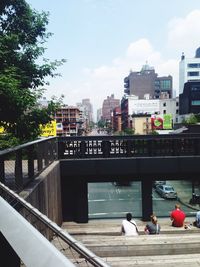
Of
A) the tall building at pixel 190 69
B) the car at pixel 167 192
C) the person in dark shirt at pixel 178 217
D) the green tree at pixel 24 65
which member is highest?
the tall building at pixel 190 69

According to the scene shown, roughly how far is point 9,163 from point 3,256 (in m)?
2.48

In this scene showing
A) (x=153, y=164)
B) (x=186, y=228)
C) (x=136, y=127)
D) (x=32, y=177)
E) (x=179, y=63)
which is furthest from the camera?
(x=179, y=63)

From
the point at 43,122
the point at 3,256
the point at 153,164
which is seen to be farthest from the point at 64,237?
the point at 153,164

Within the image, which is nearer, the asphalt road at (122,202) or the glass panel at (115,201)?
the asphalt road at (122,202)

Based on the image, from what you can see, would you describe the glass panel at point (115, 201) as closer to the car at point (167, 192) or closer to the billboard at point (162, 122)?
the car at point (167, 192)

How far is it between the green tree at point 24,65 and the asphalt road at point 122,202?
23.4m

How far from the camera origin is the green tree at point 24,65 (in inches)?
341

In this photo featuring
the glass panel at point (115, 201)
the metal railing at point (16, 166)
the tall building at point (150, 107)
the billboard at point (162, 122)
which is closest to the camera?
the metal railing at point (16, 166)

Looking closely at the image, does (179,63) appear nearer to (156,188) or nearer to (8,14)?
(156,188)

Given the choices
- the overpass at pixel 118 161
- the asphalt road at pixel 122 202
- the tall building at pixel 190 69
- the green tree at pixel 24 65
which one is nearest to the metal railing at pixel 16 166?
the green tree at pixel 24 65

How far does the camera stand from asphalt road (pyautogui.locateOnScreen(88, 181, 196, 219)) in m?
36.5

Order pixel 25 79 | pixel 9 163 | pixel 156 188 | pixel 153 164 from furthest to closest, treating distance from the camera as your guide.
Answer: pixel 156 188
pixel 153 164
pixel 25 79
pixel 9 163

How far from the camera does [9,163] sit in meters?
6.00

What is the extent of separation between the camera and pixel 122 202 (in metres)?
43.8
